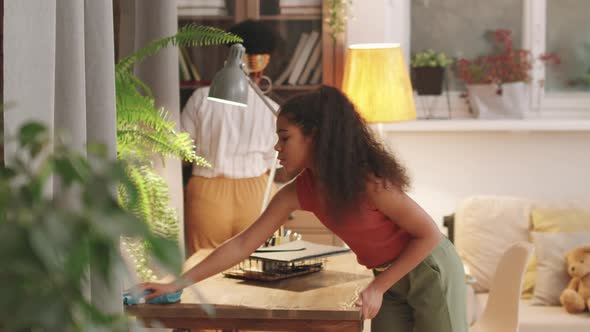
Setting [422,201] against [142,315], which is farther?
[422,201]

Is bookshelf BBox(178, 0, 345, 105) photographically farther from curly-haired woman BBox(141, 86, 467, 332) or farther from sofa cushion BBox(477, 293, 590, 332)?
curly-haired woman BBox(141, 86, 467, 332)

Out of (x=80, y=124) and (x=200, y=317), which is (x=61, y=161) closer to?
(x=80, y=124)

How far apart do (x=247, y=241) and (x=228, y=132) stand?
1.75m

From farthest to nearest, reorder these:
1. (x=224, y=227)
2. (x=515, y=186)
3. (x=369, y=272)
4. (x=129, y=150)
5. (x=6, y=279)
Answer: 1. (x=515, y=186)
2. (x=224, y=227)
3. (x=369, y=272)
4. (x=129, y=150)
5. (x=6, y=279)

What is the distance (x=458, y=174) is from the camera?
4.50 metres

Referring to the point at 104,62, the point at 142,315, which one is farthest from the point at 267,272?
the point at 104,62

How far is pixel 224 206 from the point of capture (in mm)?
3936

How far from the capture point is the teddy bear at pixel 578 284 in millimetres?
3600

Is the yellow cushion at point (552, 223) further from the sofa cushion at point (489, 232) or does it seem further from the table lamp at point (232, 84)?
the table lamp at point (232, 84)

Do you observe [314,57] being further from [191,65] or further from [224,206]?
[224,206]

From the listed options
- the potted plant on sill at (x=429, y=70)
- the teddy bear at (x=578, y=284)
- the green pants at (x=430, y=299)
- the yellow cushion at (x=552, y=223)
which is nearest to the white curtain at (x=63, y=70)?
the green pants at (x=430, y=299)

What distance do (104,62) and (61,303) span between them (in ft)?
4.71

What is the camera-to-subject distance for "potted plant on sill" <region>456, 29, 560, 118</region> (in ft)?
14.8

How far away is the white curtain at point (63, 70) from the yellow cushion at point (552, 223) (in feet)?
8.19
